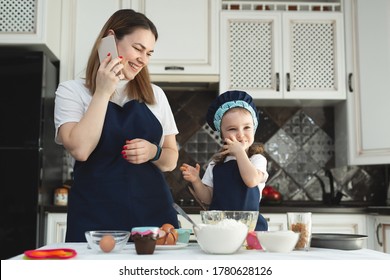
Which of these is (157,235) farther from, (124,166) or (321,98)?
(321,98)

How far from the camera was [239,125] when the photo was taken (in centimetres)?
163

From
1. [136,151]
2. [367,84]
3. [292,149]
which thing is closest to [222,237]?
[136,151]

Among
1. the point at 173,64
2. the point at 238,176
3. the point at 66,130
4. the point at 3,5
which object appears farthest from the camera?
A: the point at 173,64

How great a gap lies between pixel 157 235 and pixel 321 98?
2.40 metres

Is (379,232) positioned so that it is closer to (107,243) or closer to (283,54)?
(283,54)

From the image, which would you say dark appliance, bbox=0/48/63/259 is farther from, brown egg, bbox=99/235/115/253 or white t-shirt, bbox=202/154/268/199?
brown egg, bbox=99/235/115/253

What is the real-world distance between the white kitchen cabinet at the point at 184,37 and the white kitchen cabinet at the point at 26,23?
61 centimetres

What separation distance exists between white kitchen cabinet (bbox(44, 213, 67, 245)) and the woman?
1.39 m

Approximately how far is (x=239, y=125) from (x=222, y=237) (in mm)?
665

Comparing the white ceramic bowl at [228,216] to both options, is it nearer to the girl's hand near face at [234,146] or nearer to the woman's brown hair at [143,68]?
the girl's hand near face at [234,146]

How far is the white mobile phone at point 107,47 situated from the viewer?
1.46 m

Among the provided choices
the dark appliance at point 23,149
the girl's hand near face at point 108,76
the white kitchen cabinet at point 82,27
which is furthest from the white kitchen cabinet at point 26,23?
the girl's hand near face at point 108,76

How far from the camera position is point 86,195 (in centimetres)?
148

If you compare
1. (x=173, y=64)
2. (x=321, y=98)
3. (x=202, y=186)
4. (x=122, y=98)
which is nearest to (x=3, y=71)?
(x=173, y=64)
